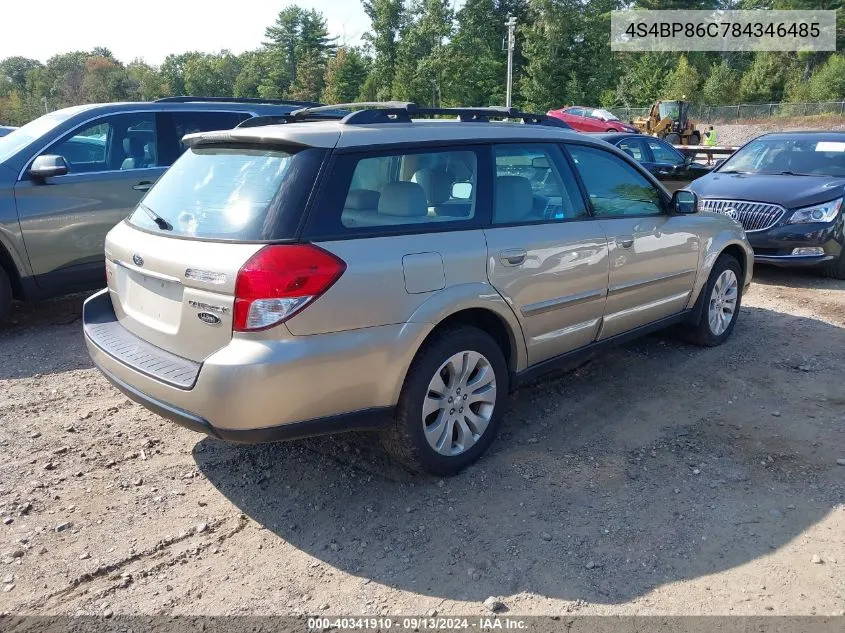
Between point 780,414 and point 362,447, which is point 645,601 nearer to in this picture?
point 362,447

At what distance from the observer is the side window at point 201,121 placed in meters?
6.62

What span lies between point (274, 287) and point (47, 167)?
12.7 feet

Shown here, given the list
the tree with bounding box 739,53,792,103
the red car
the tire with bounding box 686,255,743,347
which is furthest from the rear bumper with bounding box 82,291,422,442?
the tree with bounding box 739,53,792,103

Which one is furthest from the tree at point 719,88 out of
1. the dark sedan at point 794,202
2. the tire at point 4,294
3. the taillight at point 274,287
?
the taillight at point 274,287

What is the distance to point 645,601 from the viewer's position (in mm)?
2660

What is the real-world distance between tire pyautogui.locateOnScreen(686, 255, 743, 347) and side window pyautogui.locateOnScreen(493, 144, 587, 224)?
176cm

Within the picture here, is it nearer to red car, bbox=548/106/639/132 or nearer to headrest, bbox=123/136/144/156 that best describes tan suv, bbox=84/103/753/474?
headrest, bbox=123/136/144/156

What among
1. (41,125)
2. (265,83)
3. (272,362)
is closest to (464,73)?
(265,83)

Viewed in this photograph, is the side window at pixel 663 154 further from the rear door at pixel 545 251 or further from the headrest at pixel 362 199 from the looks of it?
the headrest at pixel 362 199

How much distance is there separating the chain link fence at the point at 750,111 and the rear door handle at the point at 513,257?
48.9 metres

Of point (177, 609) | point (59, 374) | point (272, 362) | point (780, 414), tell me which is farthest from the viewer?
point (59, 374)

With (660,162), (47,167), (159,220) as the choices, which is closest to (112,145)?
(47,167)

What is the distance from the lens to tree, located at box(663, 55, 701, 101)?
52.1 meters

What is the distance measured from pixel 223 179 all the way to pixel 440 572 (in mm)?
2037
